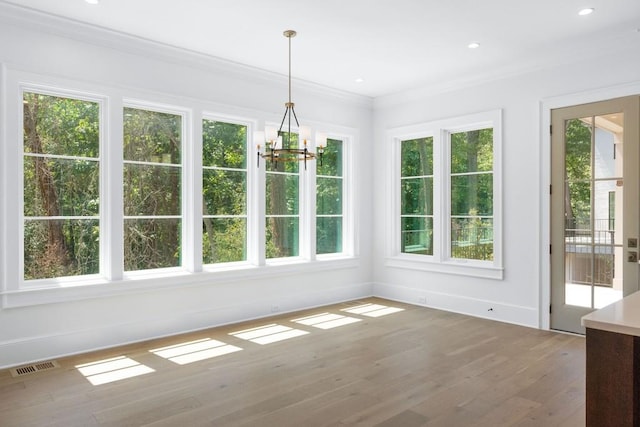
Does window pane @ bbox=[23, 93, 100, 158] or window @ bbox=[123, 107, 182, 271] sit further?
window @ bbox=[123, 107, 182, 271]

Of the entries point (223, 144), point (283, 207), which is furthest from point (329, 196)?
point (223, 144)

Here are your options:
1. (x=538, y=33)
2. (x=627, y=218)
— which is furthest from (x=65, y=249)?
(x=627, y=218)

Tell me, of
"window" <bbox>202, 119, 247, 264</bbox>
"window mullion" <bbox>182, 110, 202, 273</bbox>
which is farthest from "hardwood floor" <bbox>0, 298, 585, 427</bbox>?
"window" <bbox>202, 119, 247, 264</bbox>

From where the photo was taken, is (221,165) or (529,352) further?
(221,165)

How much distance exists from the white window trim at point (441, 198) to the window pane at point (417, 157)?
82mm

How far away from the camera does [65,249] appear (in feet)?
13.9

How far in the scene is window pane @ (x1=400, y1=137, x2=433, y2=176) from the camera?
20.6 feet

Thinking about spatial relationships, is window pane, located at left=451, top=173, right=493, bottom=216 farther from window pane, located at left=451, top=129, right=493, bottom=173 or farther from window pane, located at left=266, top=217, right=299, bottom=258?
window pane, located at left=266, top=217, right=299, bottom=258

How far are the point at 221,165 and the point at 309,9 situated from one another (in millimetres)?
2203

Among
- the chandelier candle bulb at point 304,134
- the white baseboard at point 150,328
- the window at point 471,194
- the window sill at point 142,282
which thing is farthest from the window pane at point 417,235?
the chandelier candle bulb at point 304,134

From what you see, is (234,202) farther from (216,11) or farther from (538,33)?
(538,33)

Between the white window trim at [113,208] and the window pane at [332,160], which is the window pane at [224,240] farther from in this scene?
the window pane at [332,160]

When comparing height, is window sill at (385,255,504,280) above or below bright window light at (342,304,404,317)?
above

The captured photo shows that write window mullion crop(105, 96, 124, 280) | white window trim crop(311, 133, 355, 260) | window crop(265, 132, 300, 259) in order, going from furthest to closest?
white window trim crop(311, 133, 355, 260), window crop(265, 132, 300, 259), window mullion crop(105, 96, 124, 280)
